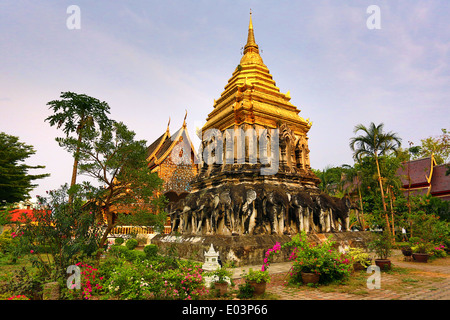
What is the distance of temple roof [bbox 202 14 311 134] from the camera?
14242 mm

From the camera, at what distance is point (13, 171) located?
75.0 feet

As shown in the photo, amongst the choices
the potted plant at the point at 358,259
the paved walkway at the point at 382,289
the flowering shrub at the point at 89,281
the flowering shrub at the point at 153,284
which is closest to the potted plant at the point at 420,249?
the paved walkway at the point at 382,289

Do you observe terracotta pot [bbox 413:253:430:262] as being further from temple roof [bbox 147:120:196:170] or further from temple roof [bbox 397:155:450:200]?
temple roof [bbox 147:120:196:170]

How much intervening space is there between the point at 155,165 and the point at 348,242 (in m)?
17.6

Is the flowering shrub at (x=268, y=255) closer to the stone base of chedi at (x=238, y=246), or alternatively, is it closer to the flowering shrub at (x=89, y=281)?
the stone base of chedi at (x=238, y=246)

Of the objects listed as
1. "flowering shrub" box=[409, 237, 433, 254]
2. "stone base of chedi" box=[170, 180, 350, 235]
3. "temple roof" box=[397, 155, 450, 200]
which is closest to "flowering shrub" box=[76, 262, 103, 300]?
"stone base of chedi" box=[170, 180, 350, 235]

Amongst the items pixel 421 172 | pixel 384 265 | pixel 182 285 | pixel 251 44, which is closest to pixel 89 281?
pixel 182 285

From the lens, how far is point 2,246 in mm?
13297

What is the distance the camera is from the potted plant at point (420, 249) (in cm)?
1058

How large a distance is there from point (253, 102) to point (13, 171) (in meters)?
22.0
